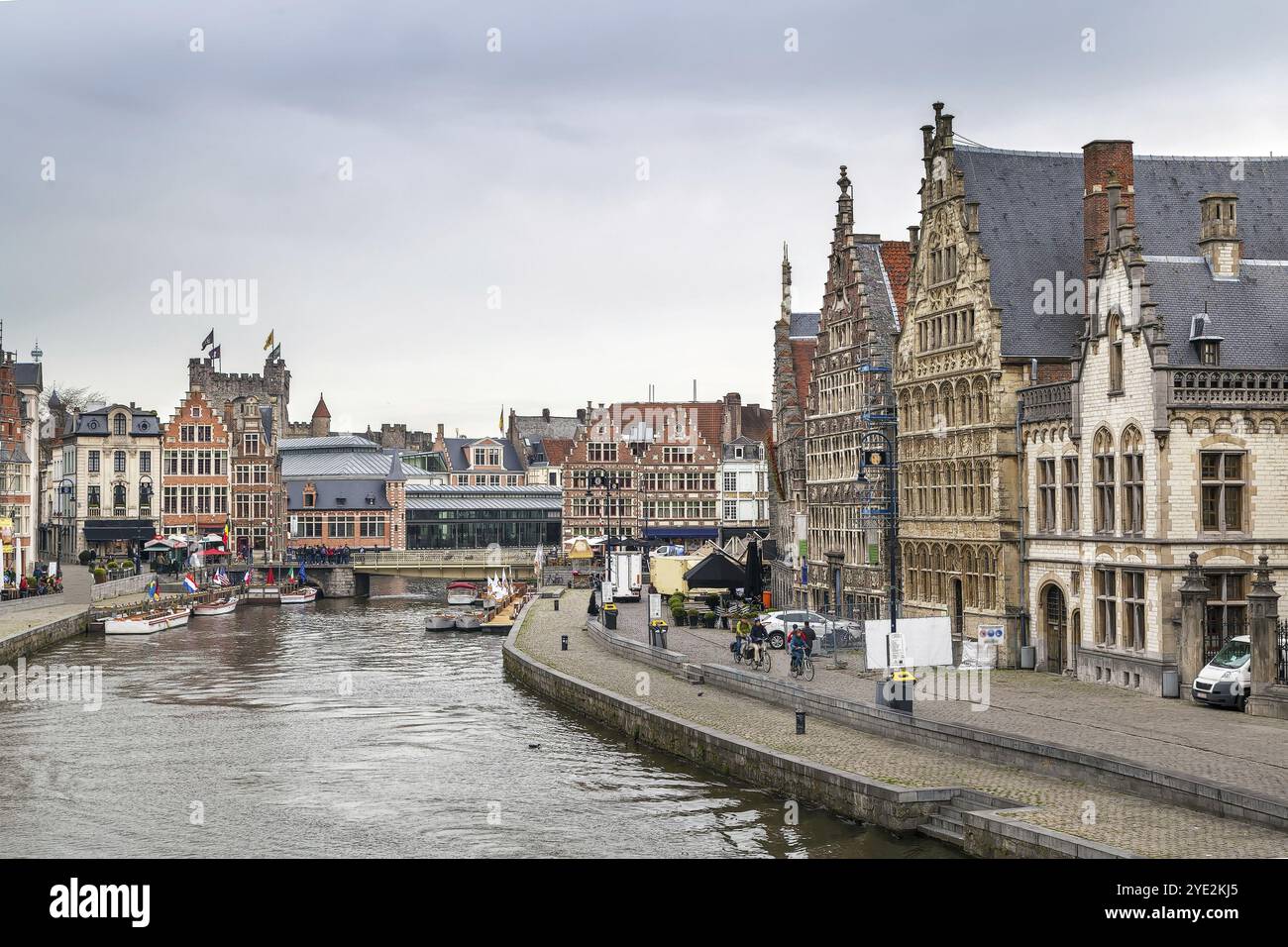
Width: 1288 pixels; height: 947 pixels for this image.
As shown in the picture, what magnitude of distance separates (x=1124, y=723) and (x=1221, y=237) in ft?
46.7

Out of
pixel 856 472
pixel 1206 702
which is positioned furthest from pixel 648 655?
pixel 1206 702

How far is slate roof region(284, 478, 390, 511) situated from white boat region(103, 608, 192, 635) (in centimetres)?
3972

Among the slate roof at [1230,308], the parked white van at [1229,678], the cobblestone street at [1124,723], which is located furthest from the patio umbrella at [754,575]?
the parked white van at [1229,678]

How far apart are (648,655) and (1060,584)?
1301cm

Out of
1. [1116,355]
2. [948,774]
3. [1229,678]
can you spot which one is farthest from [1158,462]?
[948,774]

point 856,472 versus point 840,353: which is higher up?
point 840,353

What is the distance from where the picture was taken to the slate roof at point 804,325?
248ft

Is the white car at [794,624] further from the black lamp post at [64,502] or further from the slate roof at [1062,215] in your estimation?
the black lamp post at [64,502]

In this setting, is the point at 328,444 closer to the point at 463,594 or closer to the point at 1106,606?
the point at 463,594

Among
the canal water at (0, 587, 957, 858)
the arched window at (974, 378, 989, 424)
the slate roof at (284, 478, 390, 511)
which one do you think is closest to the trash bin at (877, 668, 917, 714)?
the canal water at (0, 587, 957, 858)

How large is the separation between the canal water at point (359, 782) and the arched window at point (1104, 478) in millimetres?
12411

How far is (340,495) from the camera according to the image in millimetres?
117062
